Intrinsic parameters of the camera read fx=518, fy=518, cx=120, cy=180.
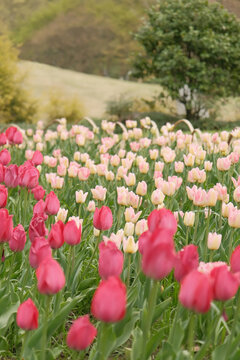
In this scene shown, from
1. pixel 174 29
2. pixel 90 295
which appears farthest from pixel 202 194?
pixel 174 29

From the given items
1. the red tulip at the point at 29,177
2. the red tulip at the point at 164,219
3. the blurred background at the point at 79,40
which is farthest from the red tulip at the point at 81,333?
the blurred background at the point at 79,40

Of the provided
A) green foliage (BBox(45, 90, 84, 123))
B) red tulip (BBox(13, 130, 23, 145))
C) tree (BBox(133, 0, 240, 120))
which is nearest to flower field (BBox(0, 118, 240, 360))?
red tulip (BBox(13, 130, 23, 145))

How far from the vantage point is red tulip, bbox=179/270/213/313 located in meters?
1.19

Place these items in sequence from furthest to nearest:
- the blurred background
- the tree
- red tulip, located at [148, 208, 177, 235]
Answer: the blurred background < the tree < red tulip, located at [148, 208, 177, 235]

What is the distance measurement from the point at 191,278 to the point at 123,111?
18.2 meters

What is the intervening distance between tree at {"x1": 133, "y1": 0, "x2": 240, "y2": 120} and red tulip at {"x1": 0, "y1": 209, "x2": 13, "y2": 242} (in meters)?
15.4

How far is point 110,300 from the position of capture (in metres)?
1.15

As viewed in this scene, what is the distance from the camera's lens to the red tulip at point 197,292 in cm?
119

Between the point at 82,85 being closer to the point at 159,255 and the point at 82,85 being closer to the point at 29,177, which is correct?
the point at 29,177

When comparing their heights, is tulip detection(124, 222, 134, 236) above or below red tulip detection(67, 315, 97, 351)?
below

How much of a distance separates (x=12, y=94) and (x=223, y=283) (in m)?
17.8

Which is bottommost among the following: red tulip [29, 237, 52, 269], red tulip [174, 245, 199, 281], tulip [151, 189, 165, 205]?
tulip [151, 189, 165, 205]

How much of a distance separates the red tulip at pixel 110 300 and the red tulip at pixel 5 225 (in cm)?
68

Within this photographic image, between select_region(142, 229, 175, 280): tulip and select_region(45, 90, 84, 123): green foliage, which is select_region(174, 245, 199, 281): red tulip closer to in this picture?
select_region(142, 229, 175, 280): tulip
